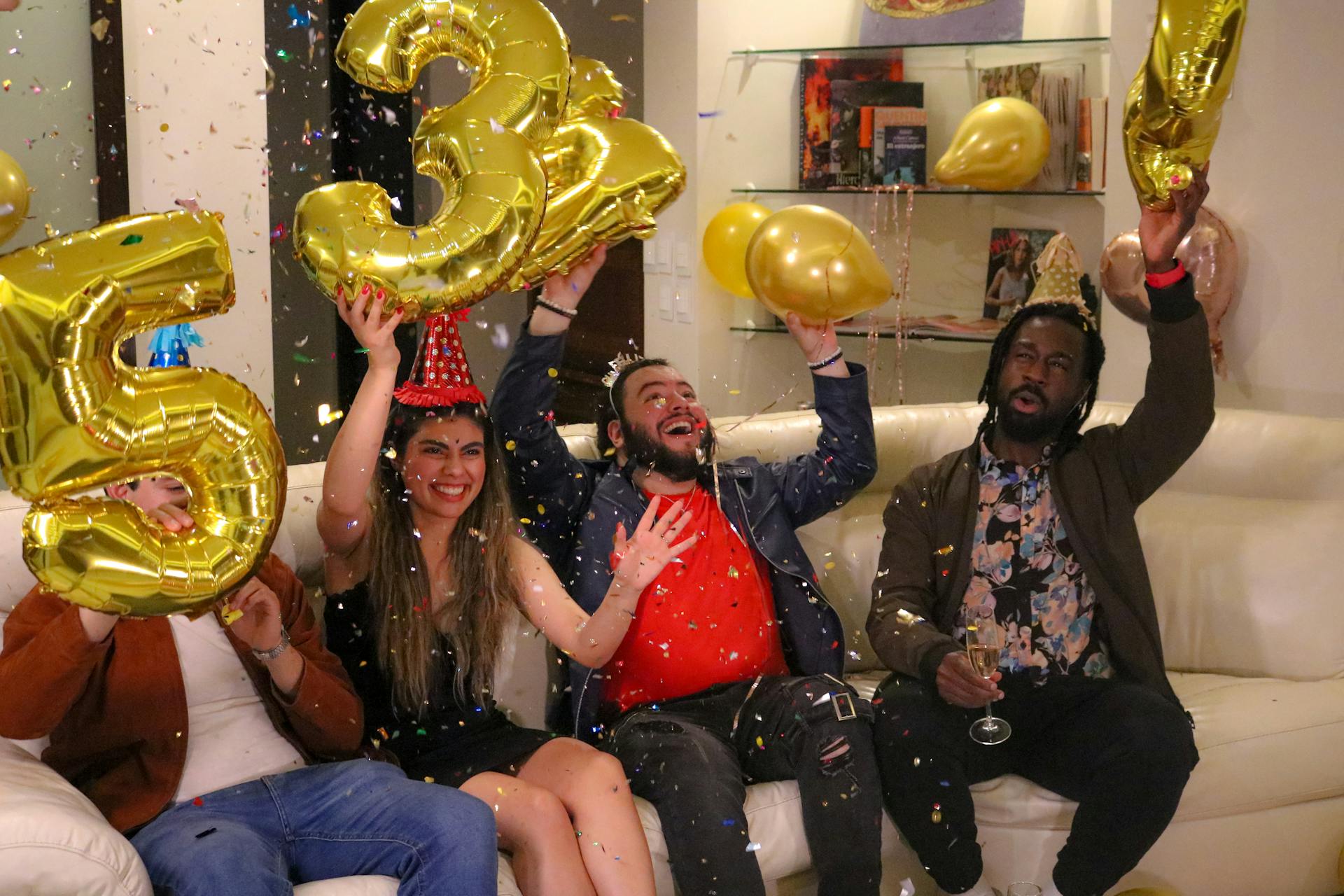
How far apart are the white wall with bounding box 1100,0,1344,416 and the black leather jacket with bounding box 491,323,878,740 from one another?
138cm

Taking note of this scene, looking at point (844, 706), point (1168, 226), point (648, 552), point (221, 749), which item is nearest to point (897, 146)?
point (1168, 226)

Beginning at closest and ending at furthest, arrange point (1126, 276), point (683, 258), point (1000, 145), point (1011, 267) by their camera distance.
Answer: point (1126, 276)
point (1000, 145)
point (1011, 267)
point (683, 258)

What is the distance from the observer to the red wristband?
2.16 metres

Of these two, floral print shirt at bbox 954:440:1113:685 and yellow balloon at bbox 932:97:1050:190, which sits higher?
yellow balloon at bbox 932:97:1050:190

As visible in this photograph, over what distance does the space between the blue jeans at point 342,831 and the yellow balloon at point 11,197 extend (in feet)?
2.41

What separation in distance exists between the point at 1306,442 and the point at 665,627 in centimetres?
137

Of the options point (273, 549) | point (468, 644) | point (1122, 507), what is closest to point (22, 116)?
point (273, 549)

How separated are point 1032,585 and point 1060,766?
307 mm

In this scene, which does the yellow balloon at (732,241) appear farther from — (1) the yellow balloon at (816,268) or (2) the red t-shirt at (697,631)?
(2) the red t-shirt at (697,631)

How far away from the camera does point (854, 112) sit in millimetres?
3898

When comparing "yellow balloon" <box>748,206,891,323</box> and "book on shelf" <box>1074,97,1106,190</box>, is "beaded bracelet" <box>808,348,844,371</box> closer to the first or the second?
"yellow balloon" <box>748,206,891,323</box>

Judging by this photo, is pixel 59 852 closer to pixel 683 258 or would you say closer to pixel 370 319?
pixel 370 319

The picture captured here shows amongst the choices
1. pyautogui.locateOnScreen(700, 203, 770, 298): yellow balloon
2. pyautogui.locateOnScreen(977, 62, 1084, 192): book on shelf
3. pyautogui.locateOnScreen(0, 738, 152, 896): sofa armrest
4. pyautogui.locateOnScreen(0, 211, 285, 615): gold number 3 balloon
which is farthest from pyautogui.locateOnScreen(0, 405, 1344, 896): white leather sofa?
pyautogui.locateOnScreen(977, 62, 1084, 192): book on shelf

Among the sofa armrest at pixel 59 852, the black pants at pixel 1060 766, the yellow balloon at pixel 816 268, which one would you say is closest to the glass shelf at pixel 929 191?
the yellow balloon at pixel 816 268
